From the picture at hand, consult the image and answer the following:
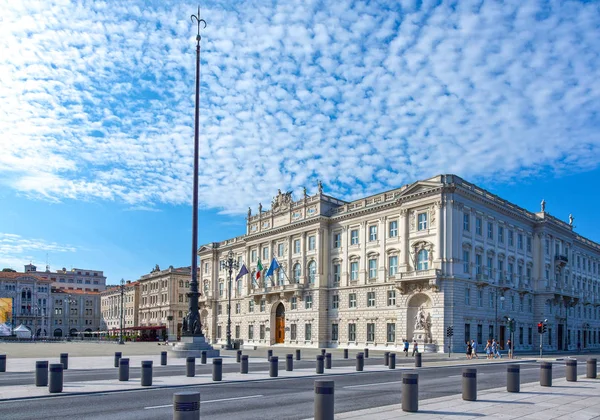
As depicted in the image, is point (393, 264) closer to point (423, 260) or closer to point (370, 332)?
point (423, 260)

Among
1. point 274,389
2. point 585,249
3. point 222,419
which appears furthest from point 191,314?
point 585,249

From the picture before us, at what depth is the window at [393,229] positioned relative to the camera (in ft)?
211

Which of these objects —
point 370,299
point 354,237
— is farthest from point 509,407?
point 354,237

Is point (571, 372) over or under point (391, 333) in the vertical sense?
over

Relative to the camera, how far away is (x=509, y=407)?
15078mm

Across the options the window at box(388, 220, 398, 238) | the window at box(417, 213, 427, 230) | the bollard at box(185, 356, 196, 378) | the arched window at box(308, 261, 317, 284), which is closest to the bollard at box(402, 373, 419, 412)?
the bollard at box(185, 356, 196, 378)

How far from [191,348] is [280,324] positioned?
135ft

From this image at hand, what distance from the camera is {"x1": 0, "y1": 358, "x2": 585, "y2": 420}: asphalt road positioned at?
14.2 m

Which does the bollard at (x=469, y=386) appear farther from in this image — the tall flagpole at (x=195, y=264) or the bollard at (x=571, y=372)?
the tall flagpole at (x=195, y=264)

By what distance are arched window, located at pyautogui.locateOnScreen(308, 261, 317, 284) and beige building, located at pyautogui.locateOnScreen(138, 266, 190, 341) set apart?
47.3 metres

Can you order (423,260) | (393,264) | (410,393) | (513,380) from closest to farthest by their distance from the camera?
1. (410,393)
2. (513,380)
3. (423,260)
4. (393,264)

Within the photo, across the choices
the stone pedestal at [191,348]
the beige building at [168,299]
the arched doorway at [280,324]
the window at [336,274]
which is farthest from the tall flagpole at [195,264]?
the beige building at [168,299]

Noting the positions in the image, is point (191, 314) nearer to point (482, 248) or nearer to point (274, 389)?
point (274, 389)

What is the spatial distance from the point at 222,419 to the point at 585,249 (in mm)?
83064
